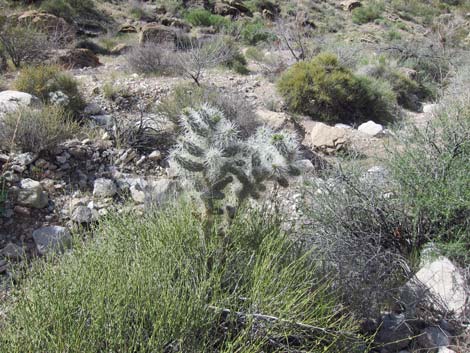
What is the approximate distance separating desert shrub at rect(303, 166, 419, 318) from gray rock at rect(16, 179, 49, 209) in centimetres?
275

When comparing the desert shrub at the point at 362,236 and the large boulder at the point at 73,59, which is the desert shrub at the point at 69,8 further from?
the desert shrub at the point at 362,236

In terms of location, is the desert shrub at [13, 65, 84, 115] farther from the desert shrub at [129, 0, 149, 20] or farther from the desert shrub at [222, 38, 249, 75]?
the desert shrub at [129, 0, 149, 20]

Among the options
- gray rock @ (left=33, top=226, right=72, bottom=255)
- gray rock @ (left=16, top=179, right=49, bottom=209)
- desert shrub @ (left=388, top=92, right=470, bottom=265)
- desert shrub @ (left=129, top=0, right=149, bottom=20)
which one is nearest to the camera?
desert shrub @ (left=388, top=92, right=470, bottom=265)

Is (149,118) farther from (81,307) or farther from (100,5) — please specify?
(100,5)

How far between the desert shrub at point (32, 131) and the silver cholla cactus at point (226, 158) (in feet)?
9.31

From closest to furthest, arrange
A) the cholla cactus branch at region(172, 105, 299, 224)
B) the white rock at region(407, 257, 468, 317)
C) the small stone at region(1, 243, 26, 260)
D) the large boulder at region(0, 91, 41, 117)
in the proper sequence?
the cholla cactus branch at region(172, 105, 299, 224) → the white rock at region(407, 257, 468, 317) → the small stone at region(1, 243, 26, 260) → the large boulder at region(0, 91, 41, 117)

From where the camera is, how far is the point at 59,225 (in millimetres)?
4039

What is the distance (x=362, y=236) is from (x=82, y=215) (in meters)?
2.73

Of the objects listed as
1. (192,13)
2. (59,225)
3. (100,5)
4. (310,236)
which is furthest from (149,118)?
(100,5)

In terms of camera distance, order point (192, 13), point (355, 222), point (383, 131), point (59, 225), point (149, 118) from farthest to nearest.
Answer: point (192, 13)
point (383, 131)
point (149, 118)
point (59, 225)
point (355, 222)

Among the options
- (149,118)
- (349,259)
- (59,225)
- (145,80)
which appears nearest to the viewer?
(349,259)

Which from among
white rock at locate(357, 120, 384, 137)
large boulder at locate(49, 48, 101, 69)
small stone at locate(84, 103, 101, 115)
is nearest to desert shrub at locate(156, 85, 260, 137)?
small stone at locate(84, 103, 101, 115)

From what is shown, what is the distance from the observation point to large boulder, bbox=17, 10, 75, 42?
13.4m

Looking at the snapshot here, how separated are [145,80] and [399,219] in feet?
21.2
